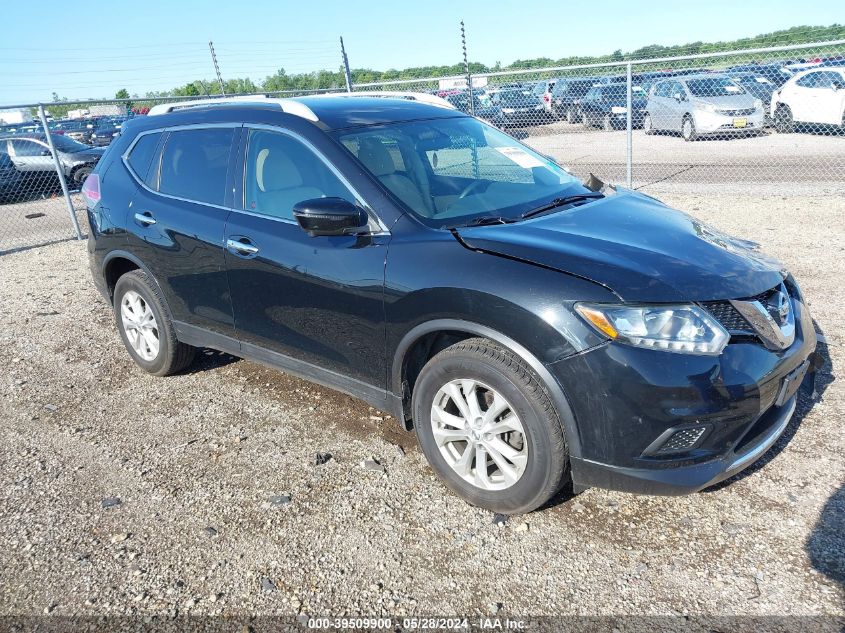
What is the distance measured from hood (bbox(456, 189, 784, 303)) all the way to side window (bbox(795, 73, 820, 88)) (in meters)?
13.8

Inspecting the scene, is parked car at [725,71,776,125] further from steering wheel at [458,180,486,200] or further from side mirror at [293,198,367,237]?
side mirror at [293,198,367,237]

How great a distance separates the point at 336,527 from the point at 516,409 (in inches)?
40.1

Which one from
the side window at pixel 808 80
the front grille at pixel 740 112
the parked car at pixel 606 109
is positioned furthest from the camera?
Result: the parked car at pixel 606 109

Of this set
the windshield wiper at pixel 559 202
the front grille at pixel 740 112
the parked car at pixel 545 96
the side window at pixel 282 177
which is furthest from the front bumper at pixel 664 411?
the front grille at pixel 740 112

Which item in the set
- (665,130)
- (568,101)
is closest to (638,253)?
(665,130)

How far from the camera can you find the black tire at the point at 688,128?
15.9 m

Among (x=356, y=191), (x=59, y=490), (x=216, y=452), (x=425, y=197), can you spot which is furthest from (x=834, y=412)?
(x=59, y=490)

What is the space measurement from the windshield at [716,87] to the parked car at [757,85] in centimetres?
39

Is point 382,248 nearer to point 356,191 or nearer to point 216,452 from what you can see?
point 356,191

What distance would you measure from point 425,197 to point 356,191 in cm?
36

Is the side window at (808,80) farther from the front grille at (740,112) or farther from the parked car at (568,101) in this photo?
the parked car at (568,101)

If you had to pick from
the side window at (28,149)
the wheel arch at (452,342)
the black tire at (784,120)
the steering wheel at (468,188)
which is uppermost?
the side window at (28,149)

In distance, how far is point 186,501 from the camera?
11.1ft

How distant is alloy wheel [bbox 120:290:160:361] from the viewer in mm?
4766
